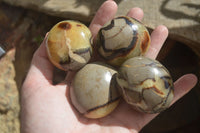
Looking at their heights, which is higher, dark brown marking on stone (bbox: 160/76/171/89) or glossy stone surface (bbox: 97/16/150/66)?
glossy stone surface (bbox: 97/16/150/66)

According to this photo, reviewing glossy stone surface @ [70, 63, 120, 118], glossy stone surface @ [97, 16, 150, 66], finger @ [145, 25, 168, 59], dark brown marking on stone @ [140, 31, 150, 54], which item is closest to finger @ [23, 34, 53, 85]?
glossy stone surface @ [70, 63, 120, 118]

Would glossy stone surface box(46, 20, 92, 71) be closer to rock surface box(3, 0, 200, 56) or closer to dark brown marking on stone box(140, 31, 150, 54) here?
dark brown marking on stone box(140, 31, 150, 54)

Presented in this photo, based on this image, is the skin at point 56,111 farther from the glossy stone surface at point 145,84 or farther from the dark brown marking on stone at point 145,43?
the dark brown marking on stone at point 145,43

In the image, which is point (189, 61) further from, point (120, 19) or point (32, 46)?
point (32, 46)

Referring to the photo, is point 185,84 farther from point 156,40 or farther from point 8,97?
point 8,97

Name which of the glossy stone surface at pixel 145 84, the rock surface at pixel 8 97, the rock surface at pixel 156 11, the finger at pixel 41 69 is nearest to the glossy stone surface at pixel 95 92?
the glossy stone surface at pixel 145 84

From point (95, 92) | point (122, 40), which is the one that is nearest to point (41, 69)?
point (95, 92)

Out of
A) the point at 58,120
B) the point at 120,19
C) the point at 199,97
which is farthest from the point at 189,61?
the point at 58,120
